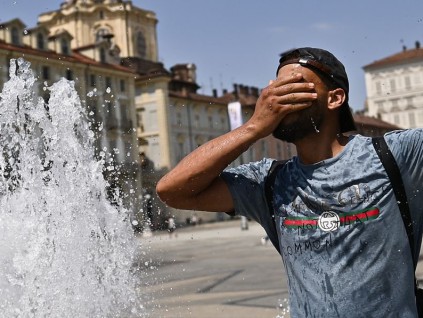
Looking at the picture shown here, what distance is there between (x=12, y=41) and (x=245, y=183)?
3987cm

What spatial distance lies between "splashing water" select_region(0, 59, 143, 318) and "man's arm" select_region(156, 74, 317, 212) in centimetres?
212

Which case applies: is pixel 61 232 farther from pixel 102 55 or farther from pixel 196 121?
pixel 196 121

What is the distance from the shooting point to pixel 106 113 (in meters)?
49.0

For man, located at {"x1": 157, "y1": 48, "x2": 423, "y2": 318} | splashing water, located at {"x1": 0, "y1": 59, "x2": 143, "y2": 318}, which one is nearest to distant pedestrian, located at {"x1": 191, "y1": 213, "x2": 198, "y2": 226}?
splashing water, located at {"x1": 0, "y1": 59, "x2": 143, "y2": 318}

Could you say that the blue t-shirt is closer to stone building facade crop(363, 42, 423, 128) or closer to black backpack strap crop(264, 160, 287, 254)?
black backpack strap crop(264, 160, 287, 254)

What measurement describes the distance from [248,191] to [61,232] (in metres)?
2.68

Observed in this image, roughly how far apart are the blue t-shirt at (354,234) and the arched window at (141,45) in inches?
2540

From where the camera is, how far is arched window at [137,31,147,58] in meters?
65.7

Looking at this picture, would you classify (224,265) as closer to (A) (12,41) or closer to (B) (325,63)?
(B) (325,63)

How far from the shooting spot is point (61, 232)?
4.58m

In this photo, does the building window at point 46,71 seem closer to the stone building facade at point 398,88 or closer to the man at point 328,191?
the man at point 328,191

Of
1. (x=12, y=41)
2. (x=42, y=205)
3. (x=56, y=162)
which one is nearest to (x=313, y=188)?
(x=42, y=205)

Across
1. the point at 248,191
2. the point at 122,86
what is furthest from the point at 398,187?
the point at 122,86

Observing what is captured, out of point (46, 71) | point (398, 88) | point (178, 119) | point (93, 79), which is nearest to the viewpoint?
point (46, 71)
